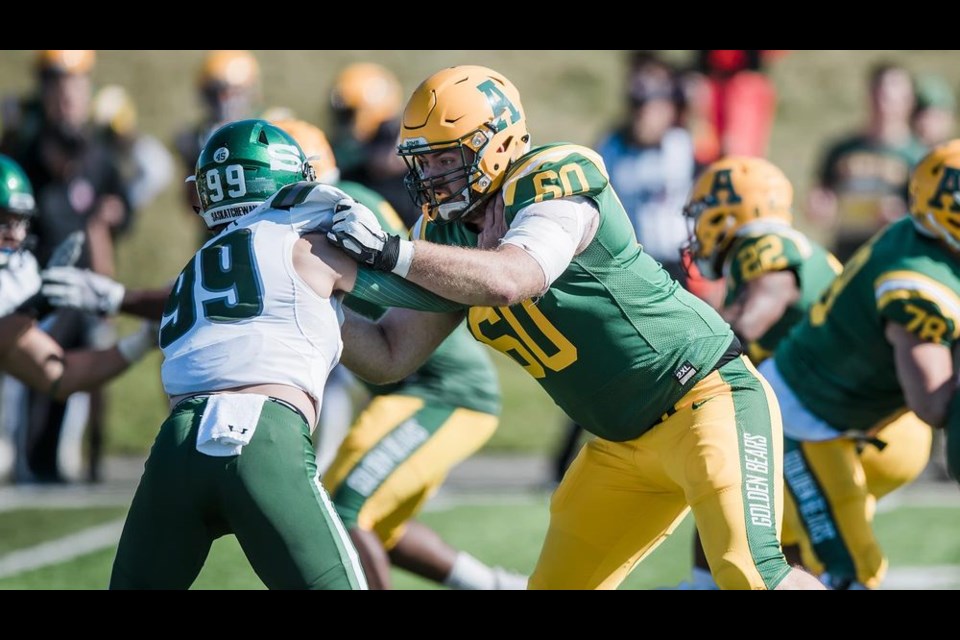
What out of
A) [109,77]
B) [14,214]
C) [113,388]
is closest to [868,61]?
[109,77]

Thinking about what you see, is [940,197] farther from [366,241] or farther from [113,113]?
[113,113]

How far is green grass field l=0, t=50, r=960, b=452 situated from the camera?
1438cm

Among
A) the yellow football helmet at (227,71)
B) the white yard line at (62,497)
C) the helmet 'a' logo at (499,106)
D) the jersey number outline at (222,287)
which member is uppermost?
the helmet 'a' logo at (499,106)

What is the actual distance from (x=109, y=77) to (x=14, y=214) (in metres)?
10.5

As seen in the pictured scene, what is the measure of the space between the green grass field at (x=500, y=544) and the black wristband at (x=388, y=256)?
3015mm

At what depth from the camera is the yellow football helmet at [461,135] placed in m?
4.03

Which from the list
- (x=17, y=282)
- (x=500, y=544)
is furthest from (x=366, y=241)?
(x=500, y=544)

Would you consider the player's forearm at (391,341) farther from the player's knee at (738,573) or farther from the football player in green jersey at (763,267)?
the football player in green jersey at (763,267)

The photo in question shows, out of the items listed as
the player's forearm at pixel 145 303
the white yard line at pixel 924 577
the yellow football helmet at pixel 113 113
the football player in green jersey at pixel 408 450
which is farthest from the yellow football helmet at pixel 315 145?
the yellow football helmet at pixel 113 113

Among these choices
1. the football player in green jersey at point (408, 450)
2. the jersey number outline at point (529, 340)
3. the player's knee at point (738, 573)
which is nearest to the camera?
the player's knee at point (738, 573)

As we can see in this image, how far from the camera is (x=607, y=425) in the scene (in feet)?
13.7

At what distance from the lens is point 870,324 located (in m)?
5.02

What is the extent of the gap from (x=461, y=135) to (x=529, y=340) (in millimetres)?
631

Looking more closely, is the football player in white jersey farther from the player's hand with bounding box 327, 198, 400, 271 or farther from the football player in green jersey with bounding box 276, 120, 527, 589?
the football player in green jersey with bounding box 276, 120, 527, 589
